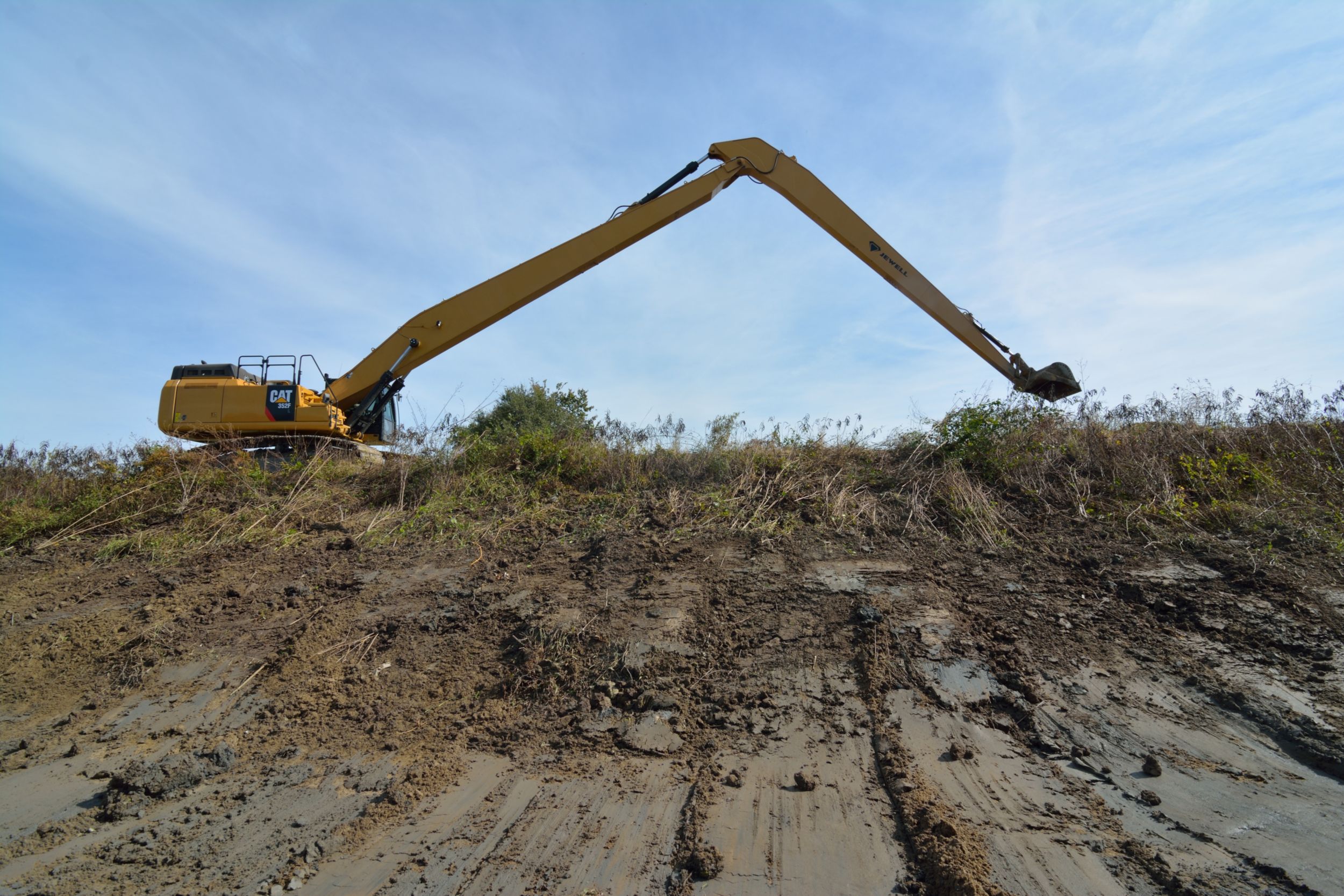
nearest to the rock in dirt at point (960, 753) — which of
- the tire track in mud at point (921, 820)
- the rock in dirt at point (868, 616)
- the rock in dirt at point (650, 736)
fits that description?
the tire track in mud at point (921, 820)

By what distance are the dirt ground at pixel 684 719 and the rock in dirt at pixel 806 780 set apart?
0.08 ft

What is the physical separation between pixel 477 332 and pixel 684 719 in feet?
21.5

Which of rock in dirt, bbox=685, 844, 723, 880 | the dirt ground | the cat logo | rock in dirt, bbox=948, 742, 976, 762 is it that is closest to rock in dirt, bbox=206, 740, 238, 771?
the dirt ground

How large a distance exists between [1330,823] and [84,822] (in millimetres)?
7051

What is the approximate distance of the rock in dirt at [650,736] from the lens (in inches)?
184

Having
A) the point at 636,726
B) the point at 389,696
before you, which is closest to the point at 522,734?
the point at 636,726

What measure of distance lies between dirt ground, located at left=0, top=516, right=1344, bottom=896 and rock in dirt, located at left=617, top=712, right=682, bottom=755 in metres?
0.02

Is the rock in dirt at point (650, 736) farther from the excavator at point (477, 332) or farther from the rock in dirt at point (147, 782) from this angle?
the excavator at point (477, 332)

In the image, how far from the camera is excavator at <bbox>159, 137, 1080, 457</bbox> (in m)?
8.88

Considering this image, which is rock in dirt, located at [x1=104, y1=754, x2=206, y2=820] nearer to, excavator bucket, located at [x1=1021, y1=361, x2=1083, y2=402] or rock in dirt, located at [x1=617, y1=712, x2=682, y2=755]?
rock in dirt, located at [x1=617, y1=712, x2=682, y2=755]

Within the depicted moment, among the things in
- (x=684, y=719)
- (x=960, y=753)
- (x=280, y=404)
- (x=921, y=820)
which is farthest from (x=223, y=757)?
(x=280, y=404)

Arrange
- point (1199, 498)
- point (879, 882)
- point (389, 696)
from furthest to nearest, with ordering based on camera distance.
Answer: point (1199, 498), point (389, 696), point (879, 882)

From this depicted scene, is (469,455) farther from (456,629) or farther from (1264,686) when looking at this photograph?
(1264,686)

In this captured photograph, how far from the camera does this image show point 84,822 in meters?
4.07
